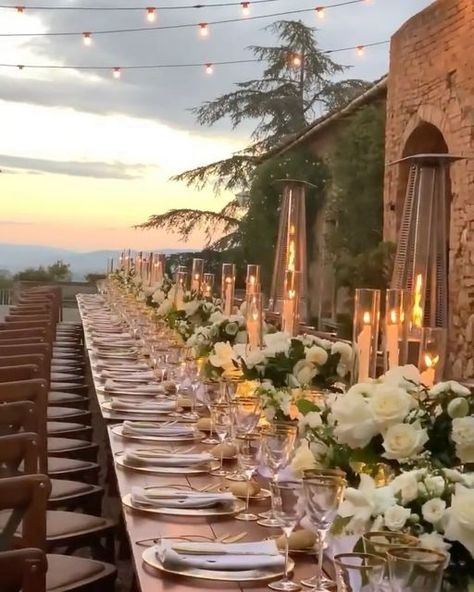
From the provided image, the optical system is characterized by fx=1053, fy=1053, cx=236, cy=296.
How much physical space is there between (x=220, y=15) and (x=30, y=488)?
12203 mm

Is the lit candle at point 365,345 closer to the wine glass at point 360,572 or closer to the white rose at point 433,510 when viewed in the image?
the white rose at point 433,510

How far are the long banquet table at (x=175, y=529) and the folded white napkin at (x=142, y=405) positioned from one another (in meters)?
0.76

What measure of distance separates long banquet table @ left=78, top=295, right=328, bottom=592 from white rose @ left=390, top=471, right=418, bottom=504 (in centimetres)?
43

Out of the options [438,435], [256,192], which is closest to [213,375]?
[438,435]

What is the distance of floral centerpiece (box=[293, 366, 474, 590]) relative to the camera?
4.97 feet

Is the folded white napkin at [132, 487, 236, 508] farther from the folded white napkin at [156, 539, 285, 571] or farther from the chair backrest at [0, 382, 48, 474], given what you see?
the chair backrest at [0, 382, 48, 474]

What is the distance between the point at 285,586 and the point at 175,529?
457 mm

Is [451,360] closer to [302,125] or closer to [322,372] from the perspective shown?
[322,372]

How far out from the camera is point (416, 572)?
1.30m

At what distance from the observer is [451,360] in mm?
9016

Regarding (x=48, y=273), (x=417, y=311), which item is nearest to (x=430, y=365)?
(x=417, y=311)

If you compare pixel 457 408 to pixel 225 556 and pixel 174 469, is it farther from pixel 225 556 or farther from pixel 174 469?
pixel 174 469

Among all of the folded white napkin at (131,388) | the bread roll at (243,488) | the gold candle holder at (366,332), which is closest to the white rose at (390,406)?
the bread roll at (243,488)

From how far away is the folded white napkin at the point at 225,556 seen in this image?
6.50ft
